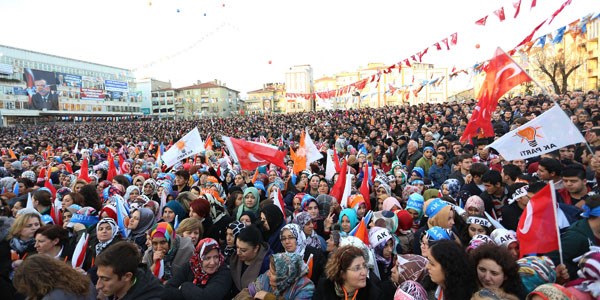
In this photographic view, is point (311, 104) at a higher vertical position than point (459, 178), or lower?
higher

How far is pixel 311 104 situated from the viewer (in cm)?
8150

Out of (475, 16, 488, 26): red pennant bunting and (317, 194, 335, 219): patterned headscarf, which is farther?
(475, 16, 488, 26): red pennant bunting

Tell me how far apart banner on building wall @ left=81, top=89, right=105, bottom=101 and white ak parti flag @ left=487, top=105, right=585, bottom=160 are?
269 ft

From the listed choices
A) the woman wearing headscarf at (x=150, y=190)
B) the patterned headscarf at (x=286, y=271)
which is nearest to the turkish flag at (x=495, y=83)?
the patterned headscarf at (x=286, y=271)

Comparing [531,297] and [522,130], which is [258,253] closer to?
[531,297]

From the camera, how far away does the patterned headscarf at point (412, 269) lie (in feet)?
10.2

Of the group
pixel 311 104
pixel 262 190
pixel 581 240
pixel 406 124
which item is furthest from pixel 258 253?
pixel 311 104

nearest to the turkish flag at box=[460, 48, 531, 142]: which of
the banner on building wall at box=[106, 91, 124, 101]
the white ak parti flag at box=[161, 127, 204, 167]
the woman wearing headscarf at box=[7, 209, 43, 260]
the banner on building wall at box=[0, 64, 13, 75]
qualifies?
the white ak parti flag at box=[161, 127, 204, 167]

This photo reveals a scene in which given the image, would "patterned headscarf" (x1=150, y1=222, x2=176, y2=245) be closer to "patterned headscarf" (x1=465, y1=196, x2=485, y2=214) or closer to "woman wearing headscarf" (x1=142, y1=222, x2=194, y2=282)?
"woman wearing headscarf" (x1=142, y1=222, x2=194, y2=282)

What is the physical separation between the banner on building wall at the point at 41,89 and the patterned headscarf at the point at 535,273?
7493cm

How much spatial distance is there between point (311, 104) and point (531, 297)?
79.9m

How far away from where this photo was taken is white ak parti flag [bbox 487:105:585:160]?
4.80 metres

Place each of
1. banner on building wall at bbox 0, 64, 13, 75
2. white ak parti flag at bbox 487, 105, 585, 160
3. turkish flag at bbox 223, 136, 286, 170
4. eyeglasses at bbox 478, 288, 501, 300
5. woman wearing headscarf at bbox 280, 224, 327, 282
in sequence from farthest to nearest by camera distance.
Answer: banner on building wall at bbox 0, 64, 13, 75, turkish flag at bbox 223, 136, 286, 170, white ak parti flag at bbox 487, 105, 585, 160, woman wearing headscarf at bbox 280, 224, 327, 282, eyeglasses at bbox 478, 288, 501, 300

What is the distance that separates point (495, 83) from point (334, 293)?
4.94 meters
